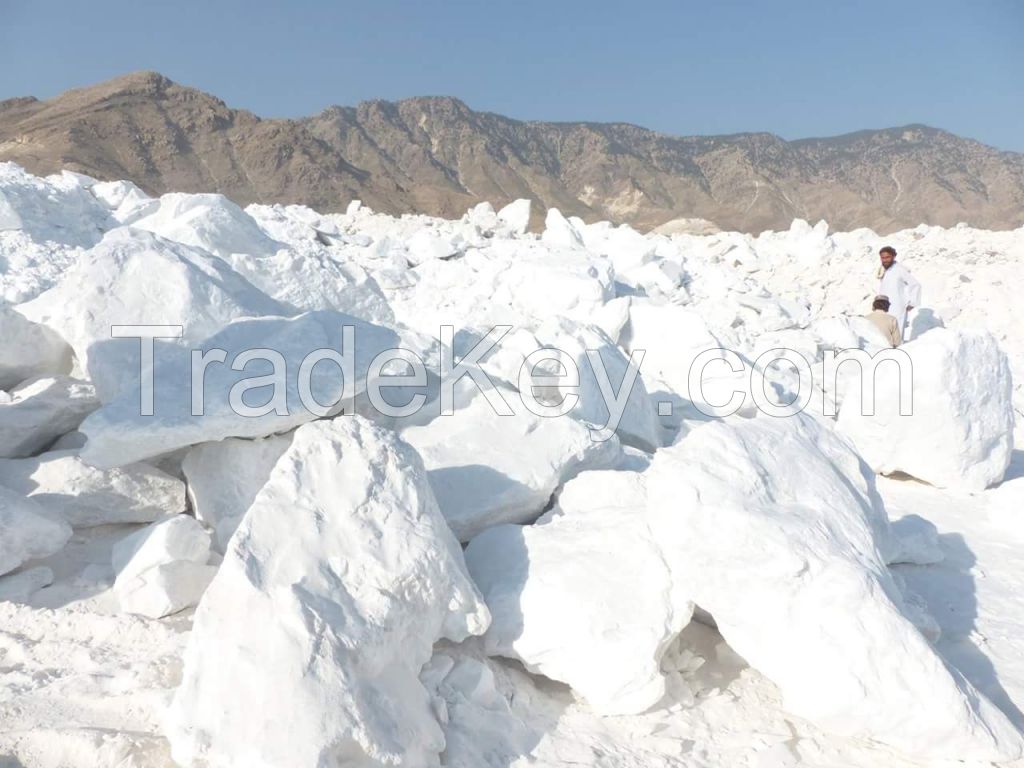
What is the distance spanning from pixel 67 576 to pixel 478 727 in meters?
1.39

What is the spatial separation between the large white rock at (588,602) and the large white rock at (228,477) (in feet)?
2.46

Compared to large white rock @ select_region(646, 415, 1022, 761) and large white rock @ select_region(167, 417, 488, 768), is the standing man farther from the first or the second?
large white rock @ select_region(167, 417, 488, 768)

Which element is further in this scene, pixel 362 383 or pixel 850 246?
pixel 850 246

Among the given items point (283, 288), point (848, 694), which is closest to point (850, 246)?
point (283, 288)

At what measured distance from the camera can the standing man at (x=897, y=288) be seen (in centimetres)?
683

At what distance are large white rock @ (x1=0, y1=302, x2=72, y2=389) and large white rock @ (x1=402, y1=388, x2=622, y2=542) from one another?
1444 millimetres

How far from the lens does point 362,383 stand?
121 inches

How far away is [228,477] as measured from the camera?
2.83 metres

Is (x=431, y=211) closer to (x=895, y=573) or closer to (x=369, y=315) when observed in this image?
(x=369, y=315)

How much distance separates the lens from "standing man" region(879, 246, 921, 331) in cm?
683

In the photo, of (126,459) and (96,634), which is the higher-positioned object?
(126,459)

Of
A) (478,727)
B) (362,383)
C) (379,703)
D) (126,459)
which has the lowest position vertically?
(478,727)

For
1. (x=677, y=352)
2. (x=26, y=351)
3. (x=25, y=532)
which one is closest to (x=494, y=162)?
(x=677, y=352)

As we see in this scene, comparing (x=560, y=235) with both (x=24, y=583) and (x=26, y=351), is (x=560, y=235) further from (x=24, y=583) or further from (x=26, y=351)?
(x=24, y=583)
